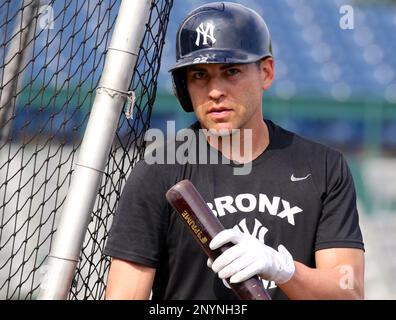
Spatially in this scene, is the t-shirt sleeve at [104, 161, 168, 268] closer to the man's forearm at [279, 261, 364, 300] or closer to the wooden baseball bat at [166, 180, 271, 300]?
the wooden baseball bat at [166, 180, 271, 300]

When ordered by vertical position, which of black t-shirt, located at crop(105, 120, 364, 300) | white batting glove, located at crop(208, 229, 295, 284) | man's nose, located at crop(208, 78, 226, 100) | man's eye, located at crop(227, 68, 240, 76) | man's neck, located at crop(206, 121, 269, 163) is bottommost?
white batting glove, located at crop(208, 229, 295, 284)

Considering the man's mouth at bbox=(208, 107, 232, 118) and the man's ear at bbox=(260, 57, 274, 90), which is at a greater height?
the man's ear at bbox=(260, 57, 274, 90)

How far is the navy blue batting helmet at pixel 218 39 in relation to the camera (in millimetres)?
2914

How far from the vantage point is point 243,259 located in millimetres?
2537

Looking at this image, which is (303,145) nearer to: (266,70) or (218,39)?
(266,70)

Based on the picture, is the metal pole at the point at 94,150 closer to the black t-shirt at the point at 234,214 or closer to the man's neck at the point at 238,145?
the black t-shirt at the point at 234,214

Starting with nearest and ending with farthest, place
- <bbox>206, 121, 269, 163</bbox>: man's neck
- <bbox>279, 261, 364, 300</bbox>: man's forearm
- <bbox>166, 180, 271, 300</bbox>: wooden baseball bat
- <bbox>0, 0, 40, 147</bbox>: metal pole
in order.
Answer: <bbox>166, 180, 271, 300</bbox>: wooden baseball bat < <bbox>279, 261, 364, 300</bbox>: man's forearm < <bbox>206, 121, 269, 163</bbox>: man's neck < <bbox>0, 0, 40, 147</bbox>: metal pole

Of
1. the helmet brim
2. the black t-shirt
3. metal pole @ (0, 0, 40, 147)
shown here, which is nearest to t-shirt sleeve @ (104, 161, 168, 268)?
the black t-shirt

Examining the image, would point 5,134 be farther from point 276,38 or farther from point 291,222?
point 276,38

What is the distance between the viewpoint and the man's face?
2881 millimetres

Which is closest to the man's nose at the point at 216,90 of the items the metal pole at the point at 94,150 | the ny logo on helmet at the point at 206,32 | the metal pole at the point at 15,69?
the ny logo on helmet at the point at 206,32

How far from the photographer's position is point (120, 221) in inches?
112

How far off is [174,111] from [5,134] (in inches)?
172
